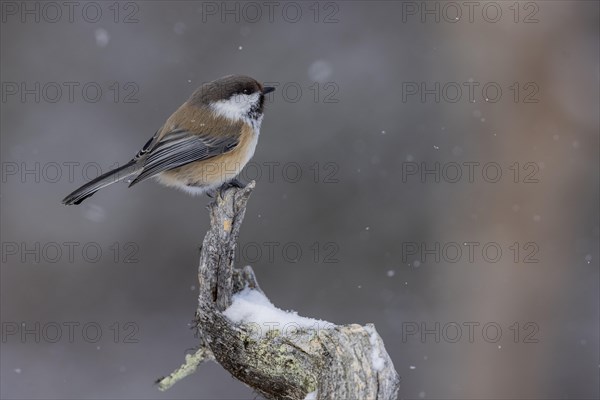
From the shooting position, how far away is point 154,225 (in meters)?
8.23

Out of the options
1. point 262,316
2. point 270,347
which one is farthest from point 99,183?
point 270,347

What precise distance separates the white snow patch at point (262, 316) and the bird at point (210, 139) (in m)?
0.89

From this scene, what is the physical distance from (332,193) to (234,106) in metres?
3.96

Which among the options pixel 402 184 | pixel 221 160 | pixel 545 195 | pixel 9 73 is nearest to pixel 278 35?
pixel 402 184

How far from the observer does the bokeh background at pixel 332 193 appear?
22.3 ft

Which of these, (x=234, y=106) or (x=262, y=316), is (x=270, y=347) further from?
(x=234, y=106)

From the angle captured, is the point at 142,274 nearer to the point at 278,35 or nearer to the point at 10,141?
the point at 10,141

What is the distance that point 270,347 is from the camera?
317 centimetres

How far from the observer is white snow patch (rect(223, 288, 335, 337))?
10.1ft

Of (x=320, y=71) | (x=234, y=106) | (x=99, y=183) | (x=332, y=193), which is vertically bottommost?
(x=332, y=193)

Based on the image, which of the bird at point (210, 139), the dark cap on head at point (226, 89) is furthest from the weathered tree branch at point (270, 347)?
the dark cap on head at point (226, 89)

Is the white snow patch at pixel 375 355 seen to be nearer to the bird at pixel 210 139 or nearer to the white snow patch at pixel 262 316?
the white snow patch at pixel 262 316

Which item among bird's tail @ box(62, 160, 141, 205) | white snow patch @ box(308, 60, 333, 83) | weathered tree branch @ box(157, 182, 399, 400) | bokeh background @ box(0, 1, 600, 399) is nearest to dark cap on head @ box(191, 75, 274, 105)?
bird's tail @ box(62, 160, 141, 205)

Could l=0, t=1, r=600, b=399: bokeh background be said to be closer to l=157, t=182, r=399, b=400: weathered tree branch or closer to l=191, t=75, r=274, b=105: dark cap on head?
l=191, t=75, r=274, b=105: dark cap on head
